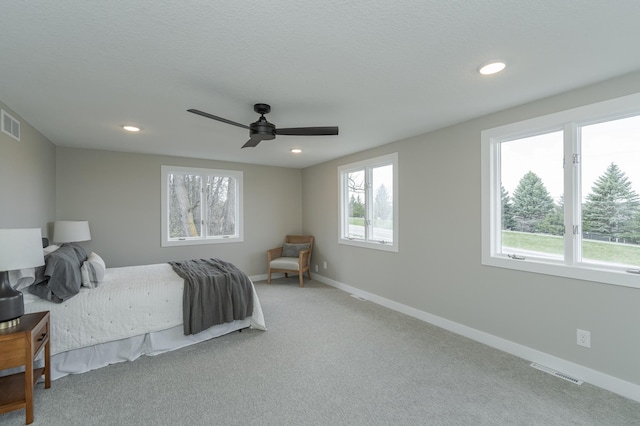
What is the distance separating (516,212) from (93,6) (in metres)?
3.71

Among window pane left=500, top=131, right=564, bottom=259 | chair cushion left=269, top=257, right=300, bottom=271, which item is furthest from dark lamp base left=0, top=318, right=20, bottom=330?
window pane left=500, top=131, right=564, bottom=259

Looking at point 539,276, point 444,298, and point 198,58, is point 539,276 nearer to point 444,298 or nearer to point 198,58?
point 444,298

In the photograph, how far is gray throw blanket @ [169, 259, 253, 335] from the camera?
10.2ft

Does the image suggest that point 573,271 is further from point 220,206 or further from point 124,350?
point 220,206

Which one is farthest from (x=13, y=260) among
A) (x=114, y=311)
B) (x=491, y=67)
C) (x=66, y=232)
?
(x=491, y=67)

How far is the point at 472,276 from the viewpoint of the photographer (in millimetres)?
3291


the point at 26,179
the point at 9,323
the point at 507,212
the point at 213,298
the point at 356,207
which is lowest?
the point at 213,298

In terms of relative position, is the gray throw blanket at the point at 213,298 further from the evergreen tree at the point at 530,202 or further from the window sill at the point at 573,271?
the evergreen tree at the point at 530,202

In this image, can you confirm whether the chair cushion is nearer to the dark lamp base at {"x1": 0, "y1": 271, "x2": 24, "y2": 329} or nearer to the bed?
the bed

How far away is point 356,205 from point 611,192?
328 centimetres

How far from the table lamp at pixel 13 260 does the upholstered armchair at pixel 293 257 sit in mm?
3797

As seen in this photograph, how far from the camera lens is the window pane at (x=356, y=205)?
5.04 metres

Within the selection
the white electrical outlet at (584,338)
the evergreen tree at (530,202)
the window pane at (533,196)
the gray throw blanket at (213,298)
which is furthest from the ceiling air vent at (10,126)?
the white electrical outlet at (584,338)

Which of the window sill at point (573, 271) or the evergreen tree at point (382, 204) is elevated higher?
the evergreen tree at point (382, 204)
